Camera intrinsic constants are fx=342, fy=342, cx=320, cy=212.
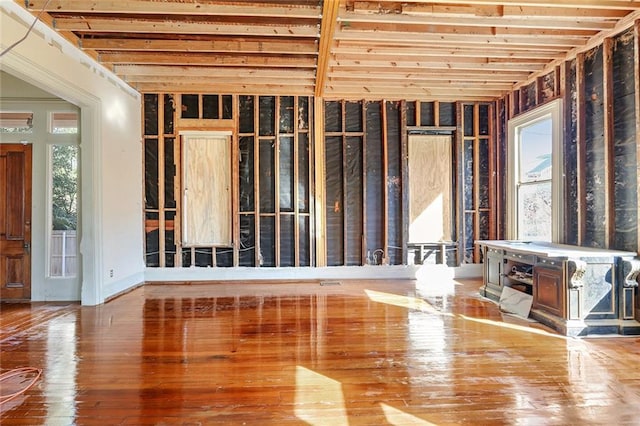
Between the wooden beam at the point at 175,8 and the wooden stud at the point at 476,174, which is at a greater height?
the wooden beam at the point at 175,8

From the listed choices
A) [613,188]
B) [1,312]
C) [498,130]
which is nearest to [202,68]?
[1,312]

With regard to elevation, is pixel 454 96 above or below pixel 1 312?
above

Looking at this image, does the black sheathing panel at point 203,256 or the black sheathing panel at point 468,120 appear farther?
the black sheathing panel at point 468,120

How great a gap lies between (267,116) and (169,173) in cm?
207

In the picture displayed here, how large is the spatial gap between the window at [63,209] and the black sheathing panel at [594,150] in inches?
276

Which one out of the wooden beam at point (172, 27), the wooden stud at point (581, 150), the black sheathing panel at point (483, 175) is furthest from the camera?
the black sheathing panel at point (483, 175)

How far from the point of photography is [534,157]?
18.3ft

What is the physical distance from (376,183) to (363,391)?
4515mm

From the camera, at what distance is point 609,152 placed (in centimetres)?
405

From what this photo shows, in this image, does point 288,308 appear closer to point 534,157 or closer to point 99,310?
point 99,310

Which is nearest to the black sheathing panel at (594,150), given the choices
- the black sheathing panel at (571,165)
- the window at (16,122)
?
the black sheathing panel at (571,165)

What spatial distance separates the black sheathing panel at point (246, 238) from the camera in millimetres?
6297

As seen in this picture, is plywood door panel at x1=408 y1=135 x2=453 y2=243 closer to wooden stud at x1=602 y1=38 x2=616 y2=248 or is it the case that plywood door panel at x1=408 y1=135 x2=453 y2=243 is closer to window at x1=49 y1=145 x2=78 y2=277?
wooden stud at x1=602 y1=38 x2=616 y2=248

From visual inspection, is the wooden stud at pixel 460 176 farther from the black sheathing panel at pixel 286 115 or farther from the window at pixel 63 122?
the window at pixel 63 122
